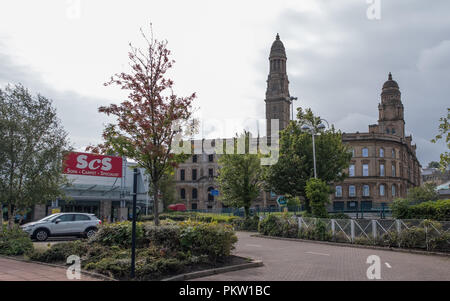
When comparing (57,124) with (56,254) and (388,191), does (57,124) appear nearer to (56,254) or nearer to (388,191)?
(56,254)

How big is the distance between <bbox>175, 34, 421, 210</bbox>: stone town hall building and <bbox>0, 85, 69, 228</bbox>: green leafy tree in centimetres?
4643

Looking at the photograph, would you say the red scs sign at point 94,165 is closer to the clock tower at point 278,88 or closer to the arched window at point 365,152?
the arched window at point 365,152

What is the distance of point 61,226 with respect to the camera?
2019 cm

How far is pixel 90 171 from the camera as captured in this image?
40906 millimetres

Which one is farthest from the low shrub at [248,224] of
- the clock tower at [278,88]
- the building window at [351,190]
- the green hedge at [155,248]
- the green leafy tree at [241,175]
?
the clock tower at [278,88]

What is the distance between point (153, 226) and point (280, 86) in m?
81.6

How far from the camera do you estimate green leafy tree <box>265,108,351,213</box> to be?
107 ft

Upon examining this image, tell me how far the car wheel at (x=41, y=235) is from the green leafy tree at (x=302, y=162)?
17.9m

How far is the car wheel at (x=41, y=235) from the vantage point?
63.2 feet

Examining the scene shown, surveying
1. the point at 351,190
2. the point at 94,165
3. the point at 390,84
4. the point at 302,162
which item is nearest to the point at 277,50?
the point at 390,84

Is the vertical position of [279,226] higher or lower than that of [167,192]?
lower

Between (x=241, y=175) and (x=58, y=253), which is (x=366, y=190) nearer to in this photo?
(x=241, y=175)

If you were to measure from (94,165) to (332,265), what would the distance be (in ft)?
110
